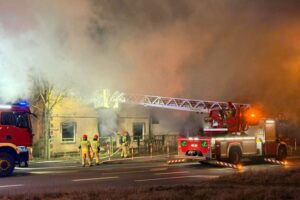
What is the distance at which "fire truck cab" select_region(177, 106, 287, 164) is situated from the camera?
840 inches

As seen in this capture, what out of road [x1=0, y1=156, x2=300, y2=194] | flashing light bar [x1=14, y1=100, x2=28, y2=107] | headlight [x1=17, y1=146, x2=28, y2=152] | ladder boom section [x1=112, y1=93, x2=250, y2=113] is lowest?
road [x1=0, y1=156, x2=300, y2=194]

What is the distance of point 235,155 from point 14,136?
9.56 metres

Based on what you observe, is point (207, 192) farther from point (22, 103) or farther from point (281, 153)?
point (281, 153)

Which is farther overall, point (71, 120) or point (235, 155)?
point (71, 120)

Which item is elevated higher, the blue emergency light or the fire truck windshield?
the blue emergency light

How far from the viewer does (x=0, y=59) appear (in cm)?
1428

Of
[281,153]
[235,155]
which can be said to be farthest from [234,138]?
[281,153]

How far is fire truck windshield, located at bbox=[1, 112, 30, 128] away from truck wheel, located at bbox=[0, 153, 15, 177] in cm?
119

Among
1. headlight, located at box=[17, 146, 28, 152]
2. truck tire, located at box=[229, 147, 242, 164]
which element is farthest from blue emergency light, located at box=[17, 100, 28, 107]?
truck tire, located at box=[229, 147, 242, 164]

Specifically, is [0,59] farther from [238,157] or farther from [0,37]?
[238,157]

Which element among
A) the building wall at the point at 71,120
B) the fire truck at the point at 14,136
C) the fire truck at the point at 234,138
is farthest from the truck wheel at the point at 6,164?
the building wall at the point at 71,120

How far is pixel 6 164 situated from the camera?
17844 mm

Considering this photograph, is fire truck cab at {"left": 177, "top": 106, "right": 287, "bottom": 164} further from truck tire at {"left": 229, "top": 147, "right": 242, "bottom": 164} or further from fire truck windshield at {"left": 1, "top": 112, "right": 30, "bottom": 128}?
fire truck windshield at {"left": 1, "top": 112, "right": 30, "bottom": 128}

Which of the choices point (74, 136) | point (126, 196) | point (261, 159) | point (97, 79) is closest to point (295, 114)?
point (261, 159)
